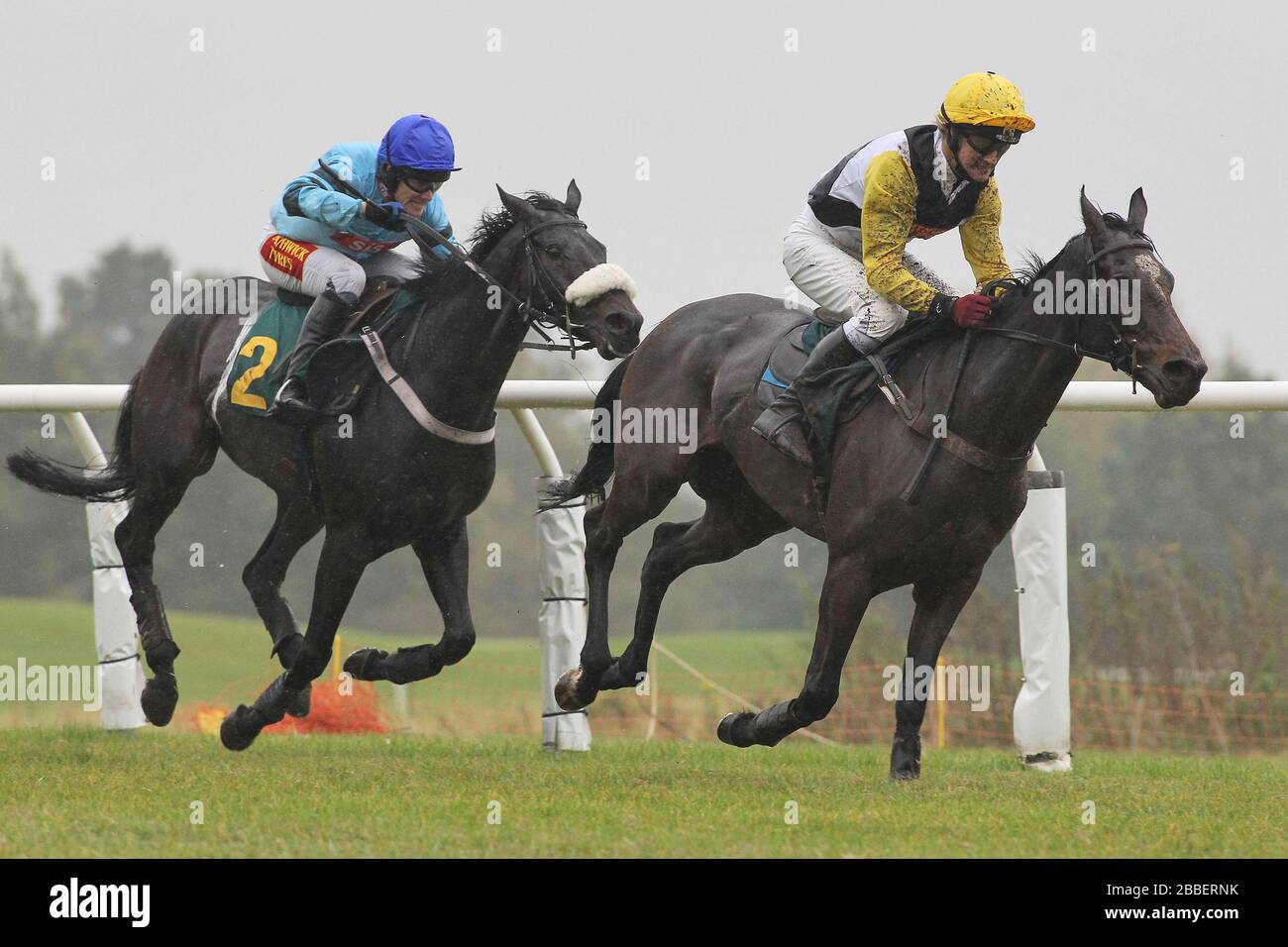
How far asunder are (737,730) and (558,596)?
1.73 meters

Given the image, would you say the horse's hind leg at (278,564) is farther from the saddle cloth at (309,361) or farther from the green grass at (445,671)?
the green grass at (445,671)

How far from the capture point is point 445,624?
653 centimetres

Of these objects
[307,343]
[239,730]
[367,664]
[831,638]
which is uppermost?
Result: [307,343]

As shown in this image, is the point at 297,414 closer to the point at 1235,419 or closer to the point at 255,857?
the point at 255,857

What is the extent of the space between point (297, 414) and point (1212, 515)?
23170 mm

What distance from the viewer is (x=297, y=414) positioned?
20.6ft

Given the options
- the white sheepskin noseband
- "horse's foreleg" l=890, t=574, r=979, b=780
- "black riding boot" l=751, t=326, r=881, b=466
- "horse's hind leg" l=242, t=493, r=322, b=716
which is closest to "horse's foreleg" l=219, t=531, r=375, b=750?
"horse's hind leg" l=242, t=493, r=322, b=716

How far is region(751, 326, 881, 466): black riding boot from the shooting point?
6.00 metres

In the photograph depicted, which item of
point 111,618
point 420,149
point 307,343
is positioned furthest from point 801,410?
point 111,618

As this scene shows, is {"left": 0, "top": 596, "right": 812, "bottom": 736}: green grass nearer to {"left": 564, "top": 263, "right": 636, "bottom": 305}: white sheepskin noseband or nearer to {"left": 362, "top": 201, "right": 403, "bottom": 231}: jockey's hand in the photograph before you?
{"left": 362, "top": 201, "right": 403, "bottom": 231}: jockey's hand

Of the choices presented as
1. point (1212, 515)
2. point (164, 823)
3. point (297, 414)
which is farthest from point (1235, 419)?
point (1212, 515)

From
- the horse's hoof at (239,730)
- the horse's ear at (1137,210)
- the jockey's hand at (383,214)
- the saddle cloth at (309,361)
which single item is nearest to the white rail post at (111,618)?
the saddle cloth at (309,361)

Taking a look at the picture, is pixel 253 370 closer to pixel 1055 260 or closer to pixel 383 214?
pixel 383 214

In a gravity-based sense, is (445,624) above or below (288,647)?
above
